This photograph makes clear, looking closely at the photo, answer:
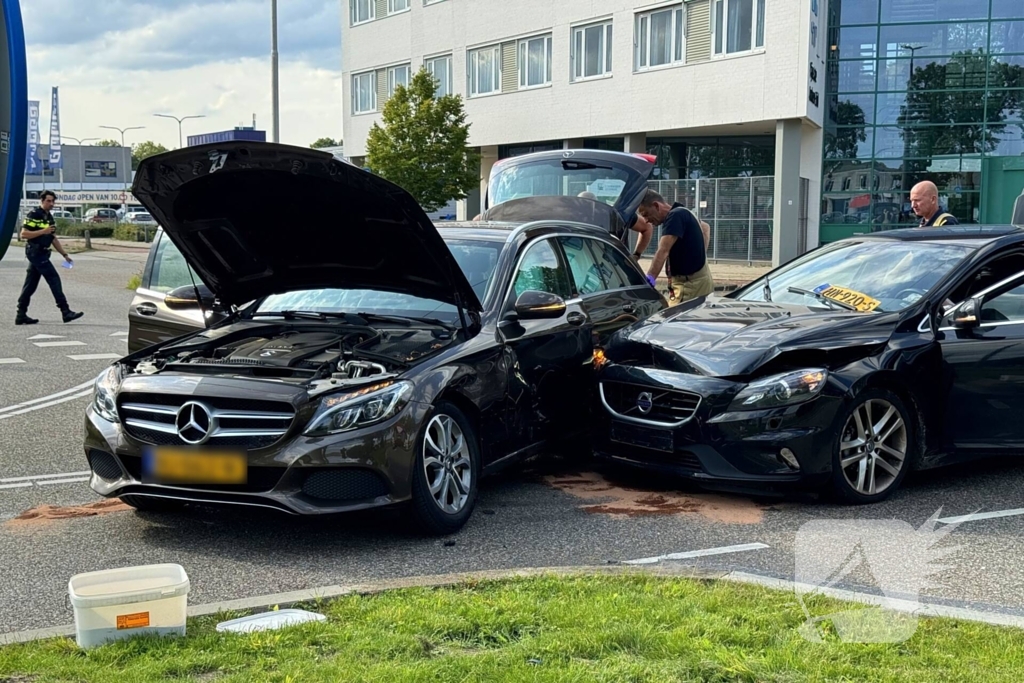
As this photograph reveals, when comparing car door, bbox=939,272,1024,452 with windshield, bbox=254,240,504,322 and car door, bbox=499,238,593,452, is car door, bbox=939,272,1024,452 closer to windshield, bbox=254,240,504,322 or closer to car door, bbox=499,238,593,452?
car door, bbox=499,238,593,452

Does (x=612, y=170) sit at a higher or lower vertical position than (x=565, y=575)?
higher

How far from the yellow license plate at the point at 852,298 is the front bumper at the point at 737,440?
90 cm

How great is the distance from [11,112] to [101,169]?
144 metres

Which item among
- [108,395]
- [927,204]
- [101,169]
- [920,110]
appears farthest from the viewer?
[101,169]

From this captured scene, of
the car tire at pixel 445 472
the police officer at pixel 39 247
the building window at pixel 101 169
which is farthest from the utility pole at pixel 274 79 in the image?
the building window at pixel 101 169

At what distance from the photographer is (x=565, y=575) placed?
4707 mm

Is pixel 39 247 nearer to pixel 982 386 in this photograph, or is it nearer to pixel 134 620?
pixel 134 620

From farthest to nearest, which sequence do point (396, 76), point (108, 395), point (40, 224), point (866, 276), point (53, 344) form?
1. point (396, 76)
2. point (40, 224)
3. point (53, 344)
4. point (866, 276)
5. point (108, 395)

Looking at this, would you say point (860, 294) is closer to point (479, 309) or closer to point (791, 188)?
point (479, 309)

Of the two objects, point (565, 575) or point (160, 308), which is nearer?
point (565, 575)

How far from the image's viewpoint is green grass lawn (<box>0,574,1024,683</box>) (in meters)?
3.63

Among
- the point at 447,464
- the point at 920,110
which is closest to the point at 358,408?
the point at 447,464

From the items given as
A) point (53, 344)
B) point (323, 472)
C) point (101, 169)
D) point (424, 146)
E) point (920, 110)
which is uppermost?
point (101, 169)

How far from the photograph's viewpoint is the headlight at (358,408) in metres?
5.15
